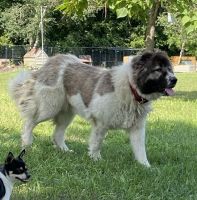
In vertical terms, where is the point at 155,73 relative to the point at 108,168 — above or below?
above

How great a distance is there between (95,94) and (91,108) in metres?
0.20

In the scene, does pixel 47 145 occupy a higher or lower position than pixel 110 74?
lower

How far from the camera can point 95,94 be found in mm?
7152

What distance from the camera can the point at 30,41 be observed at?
51938 millimetres

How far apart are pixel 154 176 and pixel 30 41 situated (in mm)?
47042

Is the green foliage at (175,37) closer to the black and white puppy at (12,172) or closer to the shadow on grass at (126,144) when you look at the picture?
the shadow on grass at (126,144)

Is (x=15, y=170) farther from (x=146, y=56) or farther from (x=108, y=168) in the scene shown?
(x=146, y=56)

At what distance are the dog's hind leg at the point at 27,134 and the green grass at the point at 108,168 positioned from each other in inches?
4.3

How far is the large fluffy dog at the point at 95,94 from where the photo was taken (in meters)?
6.62

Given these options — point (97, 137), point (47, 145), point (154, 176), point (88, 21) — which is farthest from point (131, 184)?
point (88, 21)

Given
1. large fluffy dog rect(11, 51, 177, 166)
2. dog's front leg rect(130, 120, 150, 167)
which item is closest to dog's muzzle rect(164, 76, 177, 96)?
large fluffy dog rect(11, 51, 177, 166)

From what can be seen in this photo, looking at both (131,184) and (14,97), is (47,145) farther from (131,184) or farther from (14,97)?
(131,184)

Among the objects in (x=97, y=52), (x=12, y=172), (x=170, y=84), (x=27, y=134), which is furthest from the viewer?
(x=97, y=52)

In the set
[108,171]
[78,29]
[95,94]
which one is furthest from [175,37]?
[108,171]
